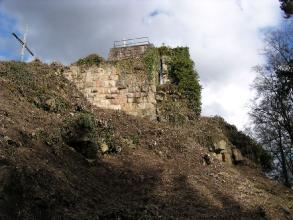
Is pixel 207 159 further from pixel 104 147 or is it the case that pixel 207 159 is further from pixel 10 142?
pixel 10 142

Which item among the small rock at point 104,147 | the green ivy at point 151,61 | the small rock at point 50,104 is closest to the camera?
the small rock at point 104,147

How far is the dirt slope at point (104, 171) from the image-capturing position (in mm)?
10266

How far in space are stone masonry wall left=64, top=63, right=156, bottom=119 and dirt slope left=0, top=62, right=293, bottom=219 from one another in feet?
6.45

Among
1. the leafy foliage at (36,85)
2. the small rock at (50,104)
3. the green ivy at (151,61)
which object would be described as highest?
the green ivy at (151,61)

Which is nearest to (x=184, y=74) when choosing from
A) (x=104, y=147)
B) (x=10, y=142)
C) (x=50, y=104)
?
(x=50, y=104)

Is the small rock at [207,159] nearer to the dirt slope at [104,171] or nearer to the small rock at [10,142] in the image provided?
the dirt slope at [104,171]

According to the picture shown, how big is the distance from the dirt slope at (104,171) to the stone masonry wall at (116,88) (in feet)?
6.45

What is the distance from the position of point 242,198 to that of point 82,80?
37.9 feet

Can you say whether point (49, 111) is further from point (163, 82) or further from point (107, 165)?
point (163, 82)

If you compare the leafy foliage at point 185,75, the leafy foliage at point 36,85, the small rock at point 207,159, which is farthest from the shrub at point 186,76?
the leafy foliage at point 36,85

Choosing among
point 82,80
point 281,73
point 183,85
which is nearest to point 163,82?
point 183,85

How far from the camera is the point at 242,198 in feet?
47.1

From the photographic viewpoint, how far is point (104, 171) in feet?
45.1

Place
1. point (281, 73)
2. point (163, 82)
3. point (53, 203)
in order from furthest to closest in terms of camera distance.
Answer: point (281, 73), point (163, 82), point (53, 203)
